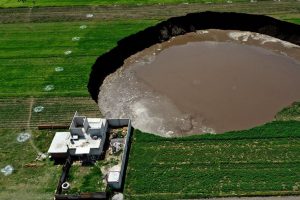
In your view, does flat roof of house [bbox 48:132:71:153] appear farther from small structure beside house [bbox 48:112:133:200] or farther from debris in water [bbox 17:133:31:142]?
debris in water [bbox 17:133:31:142]

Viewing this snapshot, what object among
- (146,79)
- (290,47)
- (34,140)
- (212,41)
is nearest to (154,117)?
(146,79)

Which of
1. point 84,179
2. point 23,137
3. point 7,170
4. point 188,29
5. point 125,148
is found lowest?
point 7,170

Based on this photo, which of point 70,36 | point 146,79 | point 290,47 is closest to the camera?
point 146,79

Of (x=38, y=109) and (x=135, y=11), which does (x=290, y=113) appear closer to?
(x=38, y=109)

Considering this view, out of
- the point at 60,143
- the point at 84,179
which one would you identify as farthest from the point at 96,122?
the point at 84,179

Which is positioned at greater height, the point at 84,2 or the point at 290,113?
the point at 84,2

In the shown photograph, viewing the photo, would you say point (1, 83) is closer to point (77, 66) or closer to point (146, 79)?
point (77, 66)

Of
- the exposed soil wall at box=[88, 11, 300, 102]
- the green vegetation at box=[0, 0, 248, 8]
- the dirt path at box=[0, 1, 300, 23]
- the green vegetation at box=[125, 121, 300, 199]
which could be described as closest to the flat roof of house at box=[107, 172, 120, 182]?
the green vegetation at box=[125, 121, 300, 199]
